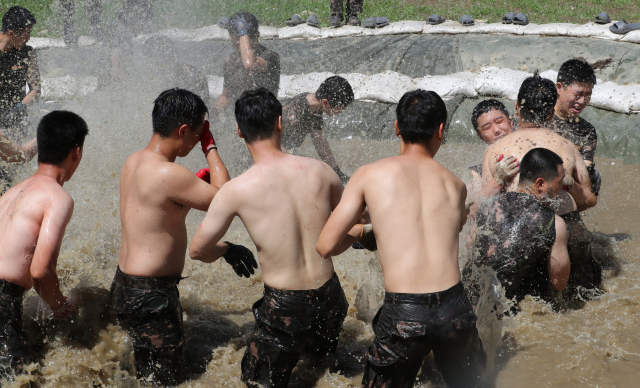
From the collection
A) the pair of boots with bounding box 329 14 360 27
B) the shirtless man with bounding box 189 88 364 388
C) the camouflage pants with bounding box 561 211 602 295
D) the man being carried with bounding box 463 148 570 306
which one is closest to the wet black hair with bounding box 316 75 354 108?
the man being carried with bounding box 463 148 570 306

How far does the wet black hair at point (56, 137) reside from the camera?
8.89 ft

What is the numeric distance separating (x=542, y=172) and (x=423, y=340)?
1.55m

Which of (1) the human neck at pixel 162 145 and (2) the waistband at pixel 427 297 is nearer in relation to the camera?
(2) the waistband at pixel 427 297

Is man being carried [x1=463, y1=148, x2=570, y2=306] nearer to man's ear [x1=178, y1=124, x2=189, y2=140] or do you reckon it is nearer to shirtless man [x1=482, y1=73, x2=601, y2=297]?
shirtless man [x1=482, y1=73, x2=601, y2=297]

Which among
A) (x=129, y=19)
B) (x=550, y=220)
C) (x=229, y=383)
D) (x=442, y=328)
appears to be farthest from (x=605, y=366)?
(x=129, y=19)

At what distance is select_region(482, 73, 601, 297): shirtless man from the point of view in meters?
Answer: 3.53

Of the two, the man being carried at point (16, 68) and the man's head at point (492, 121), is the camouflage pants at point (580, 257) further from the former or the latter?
the man being carried at point (16, 68)

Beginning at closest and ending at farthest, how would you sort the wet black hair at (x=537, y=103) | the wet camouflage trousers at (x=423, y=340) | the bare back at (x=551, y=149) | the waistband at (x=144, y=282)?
the wet camouflage trousers at (x=423, y=340) → the waistband at (x=144, y=282) → the bare back at (x=551, y=149) → the wet black hair at (x=537, y=103)

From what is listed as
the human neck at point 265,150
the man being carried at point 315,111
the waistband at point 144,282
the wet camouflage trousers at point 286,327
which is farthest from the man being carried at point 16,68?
the wet camouflage trousers at point 286,327

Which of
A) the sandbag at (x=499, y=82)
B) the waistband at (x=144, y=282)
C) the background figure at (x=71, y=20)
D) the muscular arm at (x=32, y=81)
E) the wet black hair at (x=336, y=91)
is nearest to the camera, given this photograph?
the waistband at (x=144, y=282)

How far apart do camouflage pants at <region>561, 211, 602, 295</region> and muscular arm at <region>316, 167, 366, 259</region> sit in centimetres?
188

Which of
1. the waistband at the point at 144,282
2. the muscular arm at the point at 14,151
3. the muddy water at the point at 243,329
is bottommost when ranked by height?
the muddy water at the point at 243,329

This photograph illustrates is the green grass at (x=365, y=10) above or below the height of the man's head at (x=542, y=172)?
above

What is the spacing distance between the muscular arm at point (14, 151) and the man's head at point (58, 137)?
1.69 meters
